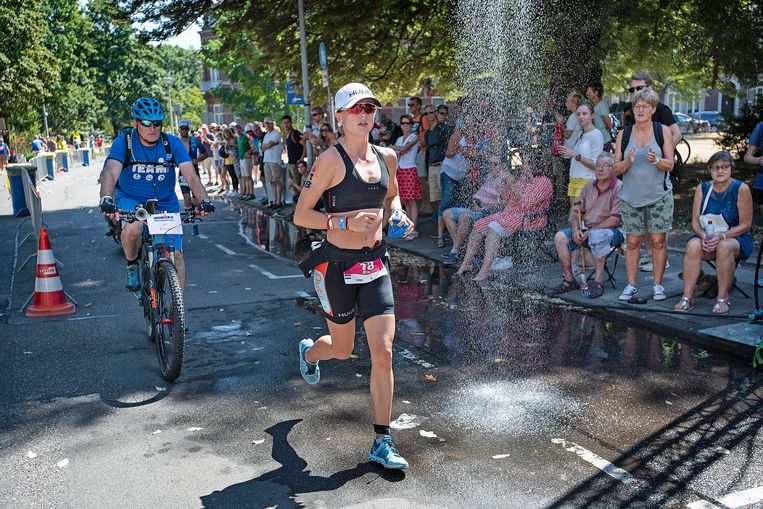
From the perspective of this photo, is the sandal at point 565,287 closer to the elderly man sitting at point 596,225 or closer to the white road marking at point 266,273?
the elderly man sitting at point 596,225

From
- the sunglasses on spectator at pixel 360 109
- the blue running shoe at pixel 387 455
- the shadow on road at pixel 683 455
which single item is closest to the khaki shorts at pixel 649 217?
the shadow on road at pixel 683 455

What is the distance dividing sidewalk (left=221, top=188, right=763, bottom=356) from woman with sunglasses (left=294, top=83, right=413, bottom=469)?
3.46 meters

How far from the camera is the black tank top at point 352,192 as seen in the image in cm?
460

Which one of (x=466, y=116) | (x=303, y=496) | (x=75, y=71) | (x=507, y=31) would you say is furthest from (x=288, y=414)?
(x=75, y=71)

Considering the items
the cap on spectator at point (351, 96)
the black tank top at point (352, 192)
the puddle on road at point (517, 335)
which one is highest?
the cap on spectator at point (351, 96)

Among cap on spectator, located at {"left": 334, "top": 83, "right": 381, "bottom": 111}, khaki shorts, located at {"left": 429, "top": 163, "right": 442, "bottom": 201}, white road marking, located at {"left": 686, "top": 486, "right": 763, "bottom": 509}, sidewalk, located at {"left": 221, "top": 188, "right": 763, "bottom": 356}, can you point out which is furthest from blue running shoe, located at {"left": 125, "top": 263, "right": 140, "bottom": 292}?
khaki shorts, located at {"left": 429, "top": 163, "right": 442, "bottom": 201}

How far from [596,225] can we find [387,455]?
201 inches

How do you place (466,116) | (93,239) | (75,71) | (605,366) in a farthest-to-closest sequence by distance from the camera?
(75,71) → (93,239) → (466,116) → (605,366)

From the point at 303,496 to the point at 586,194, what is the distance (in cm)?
572

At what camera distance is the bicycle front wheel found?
6012 millimetres

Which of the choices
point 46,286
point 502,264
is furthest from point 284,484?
point 502,264

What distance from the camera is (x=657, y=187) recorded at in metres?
7.98

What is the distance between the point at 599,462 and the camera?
456 cm

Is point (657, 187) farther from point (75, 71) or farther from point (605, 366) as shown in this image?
point (75, 71)
